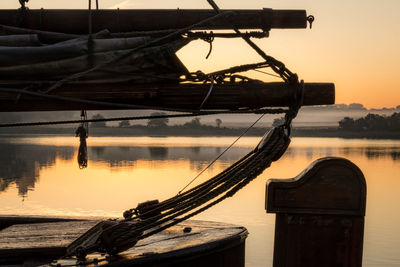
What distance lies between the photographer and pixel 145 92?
594cm

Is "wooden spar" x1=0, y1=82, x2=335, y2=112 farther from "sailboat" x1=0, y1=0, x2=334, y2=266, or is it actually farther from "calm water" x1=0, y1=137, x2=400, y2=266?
"calm water" x1=0, y1=137, x2=400, y2=266

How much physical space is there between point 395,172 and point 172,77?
132ft

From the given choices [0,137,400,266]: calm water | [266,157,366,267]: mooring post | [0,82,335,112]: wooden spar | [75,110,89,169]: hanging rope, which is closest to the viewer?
[266,157,366,267]: mooring post

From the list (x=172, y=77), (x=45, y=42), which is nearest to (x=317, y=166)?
(x=172, y=77)

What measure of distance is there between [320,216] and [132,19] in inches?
122

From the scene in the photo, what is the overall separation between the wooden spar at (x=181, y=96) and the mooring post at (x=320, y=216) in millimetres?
1560

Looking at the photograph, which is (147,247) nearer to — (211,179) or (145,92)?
(211,179)

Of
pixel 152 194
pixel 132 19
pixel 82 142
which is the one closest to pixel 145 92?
pixel 132 19

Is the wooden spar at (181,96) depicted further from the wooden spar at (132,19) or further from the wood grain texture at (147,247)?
the wood grain texture at (147,247)

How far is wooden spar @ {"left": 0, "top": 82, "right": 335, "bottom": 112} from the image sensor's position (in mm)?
5914

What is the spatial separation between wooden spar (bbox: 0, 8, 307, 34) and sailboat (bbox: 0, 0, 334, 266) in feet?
0.06

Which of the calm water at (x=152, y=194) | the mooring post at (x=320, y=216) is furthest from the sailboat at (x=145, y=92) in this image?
the calm water at (x=152, y=194)

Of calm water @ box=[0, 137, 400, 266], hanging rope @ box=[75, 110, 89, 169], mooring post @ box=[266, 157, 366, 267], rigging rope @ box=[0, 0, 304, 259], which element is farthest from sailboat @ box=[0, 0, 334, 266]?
calm water @ box=[0, 137, 400, 266]

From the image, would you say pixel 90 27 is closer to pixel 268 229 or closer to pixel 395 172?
pixel 268 229
